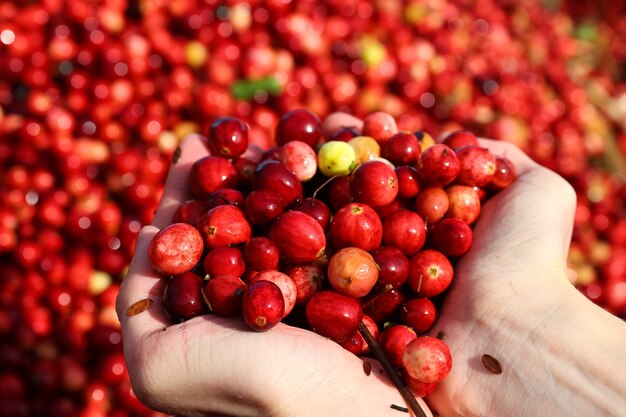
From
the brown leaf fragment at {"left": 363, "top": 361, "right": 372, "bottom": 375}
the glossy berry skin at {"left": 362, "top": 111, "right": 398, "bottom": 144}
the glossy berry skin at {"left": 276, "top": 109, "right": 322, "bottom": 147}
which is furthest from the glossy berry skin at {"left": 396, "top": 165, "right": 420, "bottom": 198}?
the brown leaf fragment at {"left": 363, "top": 361, "right": 372, "bottom": 375}

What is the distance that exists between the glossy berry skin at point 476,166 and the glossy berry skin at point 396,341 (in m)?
1.01

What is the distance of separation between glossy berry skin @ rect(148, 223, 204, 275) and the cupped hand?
0.27 metres

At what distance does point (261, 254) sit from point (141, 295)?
63 cm

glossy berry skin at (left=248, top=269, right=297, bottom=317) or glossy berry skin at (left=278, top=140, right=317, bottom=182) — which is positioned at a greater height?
glossy berry skin at (left=278, top=140, right=317, bottom=182)

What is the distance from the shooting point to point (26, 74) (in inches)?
218

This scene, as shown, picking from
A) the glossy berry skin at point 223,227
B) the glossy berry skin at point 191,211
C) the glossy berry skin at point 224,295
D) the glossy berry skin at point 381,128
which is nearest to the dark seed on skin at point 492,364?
the glossy berry skin at point 224,295

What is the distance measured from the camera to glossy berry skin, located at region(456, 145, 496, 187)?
131 inches

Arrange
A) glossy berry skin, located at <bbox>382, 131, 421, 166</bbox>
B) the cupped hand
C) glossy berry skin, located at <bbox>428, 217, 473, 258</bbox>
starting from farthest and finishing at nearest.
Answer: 1. glossy berry skin, located at <bbox>382, 131, 421, 166</bbox>
2. glossy berry skin, located at <bbox>428, 217, 473, 258</bbox>
3. the cupped hand

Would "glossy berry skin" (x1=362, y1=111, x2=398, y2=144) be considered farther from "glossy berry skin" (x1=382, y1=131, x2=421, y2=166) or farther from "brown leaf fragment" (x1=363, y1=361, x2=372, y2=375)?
"brown leaf fragment" (x1=363, y1=361, x2=372, y2=375)

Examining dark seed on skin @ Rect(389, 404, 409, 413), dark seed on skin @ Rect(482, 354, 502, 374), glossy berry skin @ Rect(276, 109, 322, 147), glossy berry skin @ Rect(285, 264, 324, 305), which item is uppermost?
glossy berry skin @ Rect(276, 109, 322, 147)

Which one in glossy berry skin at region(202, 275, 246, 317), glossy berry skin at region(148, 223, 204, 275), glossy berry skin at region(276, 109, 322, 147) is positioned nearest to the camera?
glossy berry skin at region(202, 275, 246, 317)

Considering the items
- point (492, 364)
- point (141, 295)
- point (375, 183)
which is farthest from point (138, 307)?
point (492, 364)

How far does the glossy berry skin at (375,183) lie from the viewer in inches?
122

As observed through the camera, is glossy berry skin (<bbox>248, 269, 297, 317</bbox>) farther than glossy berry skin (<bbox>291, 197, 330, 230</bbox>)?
No
